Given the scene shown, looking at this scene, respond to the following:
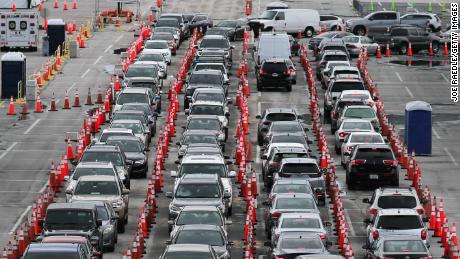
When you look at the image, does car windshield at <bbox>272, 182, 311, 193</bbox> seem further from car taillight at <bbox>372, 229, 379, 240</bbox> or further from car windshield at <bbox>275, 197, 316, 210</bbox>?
car taillight at <bbox>372, 229, 379, 240</bbox>

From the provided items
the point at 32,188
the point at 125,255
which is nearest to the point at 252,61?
the point at 32,188

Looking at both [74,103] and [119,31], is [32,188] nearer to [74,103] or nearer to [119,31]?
[74,103]

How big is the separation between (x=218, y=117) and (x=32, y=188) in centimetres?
971

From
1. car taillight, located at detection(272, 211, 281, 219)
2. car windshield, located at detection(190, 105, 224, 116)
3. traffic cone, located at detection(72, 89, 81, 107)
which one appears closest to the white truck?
traffic cone, located at detection(72, 89, 81, 107)

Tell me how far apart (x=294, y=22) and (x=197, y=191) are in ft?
150

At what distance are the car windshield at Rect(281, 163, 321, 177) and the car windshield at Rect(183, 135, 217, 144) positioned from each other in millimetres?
6023

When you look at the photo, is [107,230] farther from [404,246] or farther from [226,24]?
[226,24]

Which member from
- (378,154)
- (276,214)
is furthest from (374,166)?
(276,214)

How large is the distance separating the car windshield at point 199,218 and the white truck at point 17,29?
43500 millimetres

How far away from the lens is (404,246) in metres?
40.5

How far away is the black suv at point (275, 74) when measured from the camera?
73.4 metres

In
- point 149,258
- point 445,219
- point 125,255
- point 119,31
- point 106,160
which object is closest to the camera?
point 125,255

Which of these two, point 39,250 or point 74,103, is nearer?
point 39,250

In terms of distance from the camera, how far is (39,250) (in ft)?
123
